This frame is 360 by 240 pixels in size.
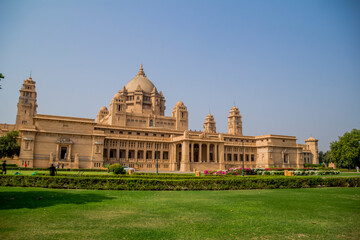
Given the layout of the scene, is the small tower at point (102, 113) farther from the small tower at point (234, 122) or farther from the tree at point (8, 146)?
the small tower at point (234, 122)

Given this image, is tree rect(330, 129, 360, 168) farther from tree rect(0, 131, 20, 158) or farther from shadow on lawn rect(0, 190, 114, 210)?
tree rect(0, 131, 20, 158)

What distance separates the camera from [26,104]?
7431 centimetres

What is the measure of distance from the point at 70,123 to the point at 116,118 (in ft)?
65.0

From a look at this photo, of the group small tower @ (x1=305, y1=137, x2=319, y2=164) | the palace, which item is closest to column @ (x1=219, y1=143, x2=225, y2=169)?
the palace

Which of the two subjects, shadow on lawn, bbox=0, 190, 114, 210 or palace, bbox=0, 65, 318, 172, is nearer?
shadow on lawn, bbox=0, 190, 114, 210

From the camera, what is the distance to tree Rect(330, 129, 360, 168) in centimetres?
6058

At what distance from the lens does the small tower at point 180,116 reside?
79688mm

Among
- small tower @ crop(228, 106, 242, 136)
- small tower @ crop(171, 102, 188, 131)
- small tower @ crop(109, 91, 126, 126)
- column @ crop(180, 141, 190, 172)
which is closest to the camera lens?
column @ crop(180, 141, 190, 172)

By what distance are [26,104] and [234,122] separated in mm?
62306

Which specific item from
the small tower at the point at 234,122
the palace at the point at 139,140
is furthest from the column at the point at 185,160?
the small tower at the point at 234,122

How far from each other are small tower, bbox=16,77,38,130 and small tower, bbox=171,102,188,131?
3941 cm

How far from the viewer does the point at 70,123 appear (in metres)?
53.2

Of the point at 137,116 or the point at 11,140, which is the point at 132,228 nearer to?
the point at 11,140

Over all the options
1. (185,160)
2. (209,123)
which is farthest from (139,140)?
(209,123)
